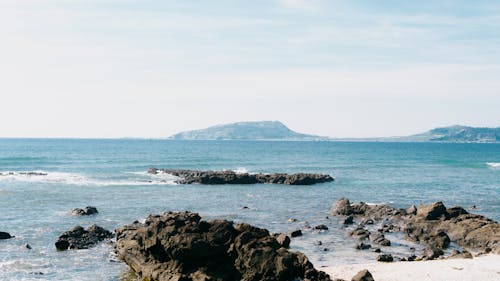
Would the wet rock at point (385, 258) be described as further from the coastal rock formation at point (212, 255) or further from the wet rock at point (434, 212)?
the wet rock at point (434, 212)

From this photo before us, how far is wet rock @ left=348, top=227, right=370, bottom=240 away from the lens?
42.6m

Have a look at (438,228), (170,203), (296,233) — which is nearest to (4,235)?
(296,233)

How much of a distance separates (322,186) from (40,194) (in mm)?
42893

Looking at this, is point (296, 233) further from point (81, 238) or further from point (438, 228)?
point (81, 238)

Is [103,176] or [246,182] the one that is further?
[103,176]

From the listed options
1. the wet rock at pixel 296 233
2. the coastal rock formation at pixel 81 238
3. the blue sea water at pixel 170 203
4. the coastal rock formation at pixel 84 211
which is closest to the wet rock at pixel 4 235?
the blue sea water at pixel 170 203

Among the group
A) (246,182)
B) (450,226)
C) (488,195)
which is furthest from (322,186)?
(450,226)

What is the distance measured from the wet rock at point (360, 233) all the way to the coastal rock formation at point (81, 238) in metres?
20.3

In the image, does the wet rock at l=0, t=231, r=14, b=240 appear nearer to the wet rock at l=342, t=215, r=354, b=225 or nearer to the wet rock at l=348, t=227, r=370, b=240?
the wet rock at l=348, t=227, r=370, b=240

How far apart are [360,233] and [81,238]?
22797mm

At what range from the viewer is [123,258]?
103 ft

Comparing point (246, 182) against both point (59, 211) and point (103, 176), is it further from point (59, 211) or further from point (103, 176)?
point (59, 211)

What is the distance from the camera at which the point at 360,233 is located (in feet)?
142

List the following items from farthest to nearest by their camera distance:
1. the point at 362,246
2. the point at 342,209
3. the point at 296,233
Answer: the point at 342,209, the point at 296,233, the point at 362,246
